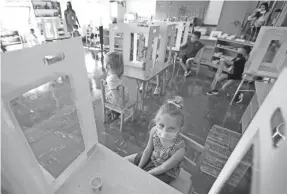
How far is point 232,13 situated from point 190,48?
2.15 m

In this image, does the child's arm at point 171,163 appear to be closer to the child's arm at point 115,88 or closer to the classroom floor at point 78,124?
the classroom floor at point 78,124

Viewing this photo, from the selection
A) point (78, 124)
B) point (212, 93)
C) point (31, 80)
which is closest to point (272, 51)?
point (212, 93)

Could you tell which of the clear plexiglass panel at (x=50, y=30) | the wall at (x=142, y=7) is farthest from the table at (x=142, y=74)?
the wall at (x=142, y=7)

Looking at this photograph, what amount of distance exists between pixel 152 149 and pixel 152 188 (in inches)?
14.3

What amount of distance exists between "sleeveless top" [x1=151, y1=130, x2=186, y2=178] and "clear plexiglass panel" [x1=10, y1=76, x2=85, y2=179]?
631mm

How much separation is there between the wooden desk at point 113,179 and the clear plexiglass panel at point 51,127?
500 millimetres

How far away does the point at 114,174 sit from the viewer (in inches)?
30.2

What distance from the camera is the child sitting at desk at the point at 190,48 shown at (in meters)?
4.03

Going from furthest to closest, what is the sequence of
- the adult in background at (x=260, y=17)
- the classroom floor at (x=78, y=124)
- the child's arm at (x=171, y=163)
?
the adult in background at (x=260, y=17) < the classroom floor at (x=78, y=124) < the child's arm at (x=171, y=163)

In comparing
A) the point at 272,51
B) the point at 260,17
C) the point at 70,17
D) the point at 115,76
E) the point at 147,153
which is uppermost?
the point at 260,17

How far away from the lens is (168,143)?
986mm

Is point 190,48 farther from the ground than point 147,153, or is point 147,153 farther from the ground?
point 190,48

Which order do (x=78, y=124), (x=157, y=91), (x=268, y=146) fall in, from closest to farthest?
1. (x=268, y=146)
2. (x=78, y=124)
3. (x=157, y=91)

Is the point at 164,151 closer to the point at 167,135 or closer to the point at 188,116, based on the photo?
the point at 167,135
